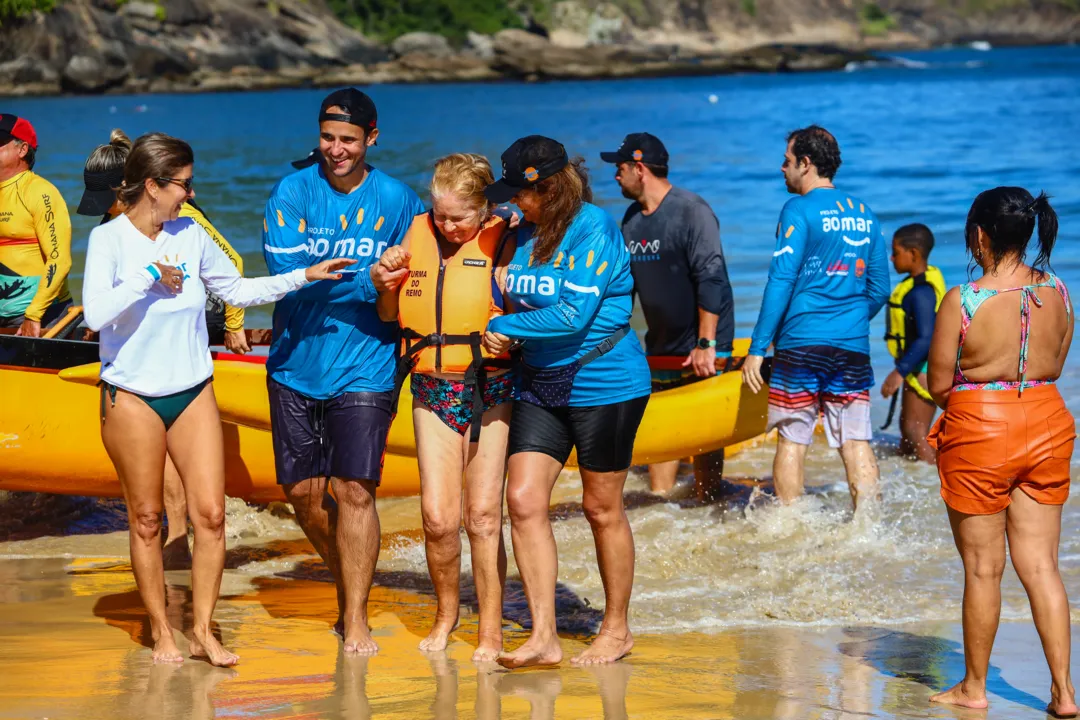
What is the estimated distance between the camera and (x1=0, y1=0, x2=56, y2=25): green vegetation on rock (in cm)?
6700

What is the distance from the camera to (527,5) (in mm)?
102438

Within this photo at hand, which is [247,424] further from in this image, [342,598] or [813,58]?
[813,58]

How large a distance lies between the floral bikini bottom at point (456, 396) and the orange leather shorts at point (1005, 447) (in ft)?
4.76

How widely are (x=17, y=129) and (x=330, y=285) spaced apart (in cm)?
237

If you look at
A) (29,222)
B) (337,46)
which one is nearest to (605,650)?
(29,222)

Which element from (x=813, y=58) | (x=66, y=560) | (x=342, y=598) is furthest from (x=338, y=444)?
(x=813, y=58)

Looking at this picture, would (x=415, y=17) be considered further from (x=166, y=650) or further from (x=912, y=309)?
(x=166, y=650)

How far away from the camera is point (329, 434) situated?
469 centimetres

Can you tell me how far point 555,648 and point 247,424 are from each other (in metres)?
2.07

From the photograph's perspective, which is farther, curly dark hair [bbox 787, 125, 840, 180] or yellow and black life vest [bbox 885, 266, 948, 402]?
yellow and black life vest [bbox 885, 266, 948, 402]

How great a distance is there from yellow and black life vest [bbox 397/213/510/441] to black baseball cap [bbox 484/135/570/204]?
265 millimetres

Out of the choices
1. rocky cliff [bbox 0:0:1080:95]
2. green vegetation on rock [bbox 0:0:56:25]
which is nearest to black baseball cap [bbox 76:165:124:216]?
rocky cliff [bbox 0:0:1080:95]

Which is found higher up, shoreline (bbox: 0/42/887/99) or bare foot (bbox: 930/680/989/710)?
shoreline (bbox: 0/42/887/99)

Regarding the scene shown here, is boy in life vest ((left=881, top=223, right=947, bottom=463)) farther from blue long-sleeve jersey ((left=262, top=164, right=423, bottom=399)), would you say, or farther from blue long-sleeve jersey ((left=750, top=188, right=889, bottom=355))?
blue long-sleeve jersey ((left=262, top=164, right=423, bottom=399))
